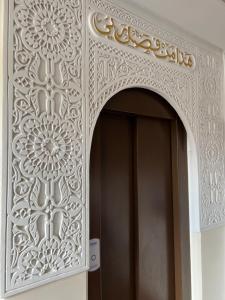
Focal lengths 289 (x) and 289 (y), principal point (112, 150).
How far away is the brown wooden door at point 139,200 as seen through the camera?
1428 mm

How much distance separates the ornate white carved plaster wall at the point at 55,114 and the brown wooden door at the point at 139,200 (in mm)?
150

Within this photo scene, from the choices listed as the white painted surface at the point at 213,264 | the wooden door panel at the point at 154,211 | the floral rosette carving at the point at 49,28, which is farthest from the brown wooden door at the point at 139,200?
the floral rosette carving at the point at 49,28

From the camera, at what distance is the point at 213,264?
6.18 feet

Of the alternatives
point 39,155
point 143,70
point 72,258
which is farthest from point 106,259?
point 143,70

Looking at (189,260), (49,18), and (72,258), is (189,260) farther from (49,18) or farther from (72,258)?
(49,18)

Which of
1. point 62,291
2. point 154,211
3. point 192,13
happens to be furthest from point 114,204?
point 192,13

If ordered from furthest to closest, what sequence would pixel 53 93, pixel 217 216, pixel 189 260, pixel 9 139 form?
pixel 217 216 → pixel 189 260 → pixel 53 93 → pixel 9 139

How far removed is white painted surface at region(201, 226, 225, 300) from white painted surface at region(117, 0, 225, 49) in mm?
1258

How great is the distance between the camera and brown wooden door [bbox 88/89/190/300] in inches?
56.2

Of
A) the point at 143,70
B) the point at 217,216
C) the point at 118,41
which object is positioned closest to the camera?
the point at 118,41

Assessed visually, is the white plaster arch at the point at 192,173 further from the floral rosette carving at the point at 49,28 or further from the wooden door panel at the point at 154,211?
the floral rosette carving at the point at 49,28

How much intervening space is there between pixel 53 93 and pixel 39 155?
25 cm

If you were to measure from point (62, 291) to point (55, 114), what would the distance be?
2.24 ft

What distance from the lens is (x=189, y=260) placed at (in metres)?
1.78
